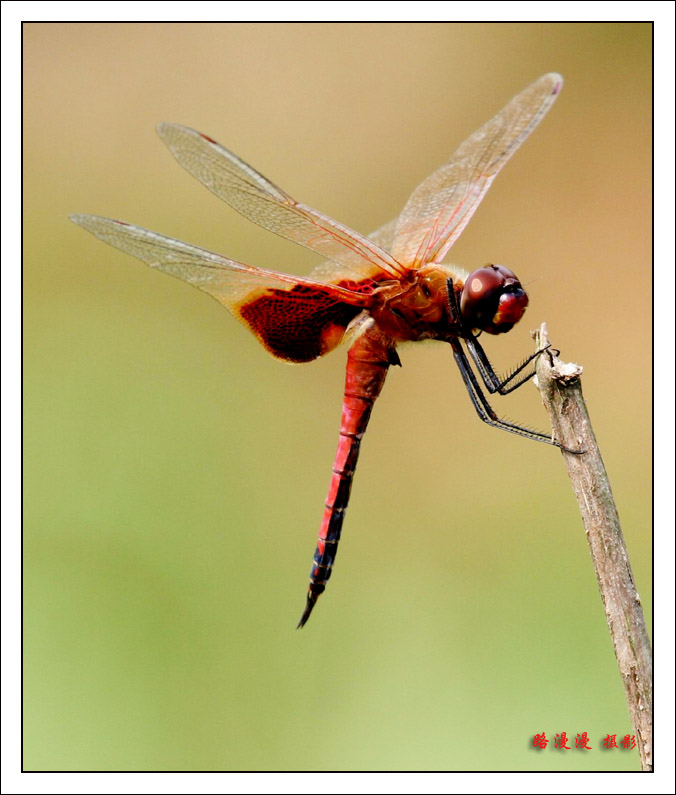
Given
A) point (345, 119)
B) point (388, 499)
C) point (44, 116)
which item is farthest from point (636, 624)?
point (44, 116)

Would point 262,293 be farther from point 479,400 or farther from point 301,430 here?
point 301,430

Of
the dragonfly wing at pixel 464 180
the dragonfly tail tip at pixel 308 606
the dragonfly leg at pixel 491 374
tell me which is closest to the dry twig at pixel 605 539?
the dragonfly leg at pixel 491 374

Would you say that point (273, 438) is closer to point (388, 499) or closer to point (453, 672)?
point (388, 499)

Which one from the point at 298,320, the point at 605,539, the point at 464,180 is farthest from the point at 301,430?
the point at 605,539

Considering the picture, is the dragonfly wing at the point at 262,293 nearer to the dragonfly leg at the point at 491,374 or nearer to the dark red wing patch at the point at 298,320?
the dark red wing patch at the point at 298,320

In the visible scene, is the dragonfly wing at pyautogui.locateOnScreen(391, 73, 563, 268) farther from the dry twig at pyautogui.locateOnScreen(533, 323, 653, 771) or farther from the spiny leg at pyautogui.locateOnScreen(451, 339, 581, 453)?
the dry twig at pyautogui.locateOnScreen(533, 323, 653, 771)

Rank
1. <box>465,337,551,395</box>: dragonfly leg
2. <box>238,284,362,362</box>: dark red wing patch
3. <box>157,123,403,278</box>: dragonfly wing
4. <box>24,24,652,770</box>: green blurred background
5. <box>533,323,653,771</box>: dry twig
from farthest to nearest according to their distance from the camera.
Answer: <box>24,24,652,770</box>: green blurred background, <box>238,284,362,362</box>: dark red wing patch, <box>157,123,403,278</box>: dragonfly wing, <box>465,337,551,395</box>: dragonfly leg, <box>533,323,653,771</box>: dry twig

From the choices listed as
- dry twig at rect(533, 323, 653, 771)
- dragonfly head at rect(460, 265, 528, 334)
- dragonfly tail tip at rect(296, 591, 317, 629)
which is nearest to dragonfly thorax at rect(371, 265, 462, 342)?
dragonfly head at rect(460, 265, 528, 334)

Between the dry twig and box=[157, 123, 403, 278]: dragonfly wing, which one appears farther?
box=[157, 123, 403, 278]: dragonfly wing
